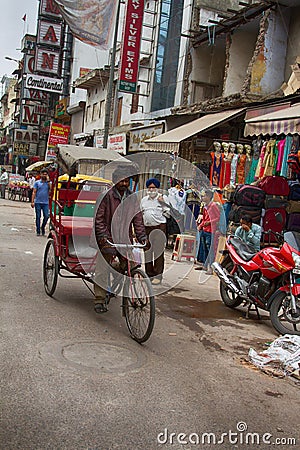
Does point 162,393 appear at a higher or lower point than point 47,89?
lower

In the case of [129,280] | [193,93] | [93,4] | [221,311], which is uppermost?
[93,4]

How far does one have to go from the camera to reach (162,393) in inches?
173

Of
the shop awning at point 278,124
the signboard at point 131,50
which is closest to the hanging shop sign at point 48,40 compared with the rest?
the signboard at point 131,50

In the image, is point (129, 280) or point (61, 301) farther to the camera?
point (61, 301)

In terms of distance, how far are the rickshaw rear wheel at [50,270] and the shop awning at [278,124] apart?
4706mm

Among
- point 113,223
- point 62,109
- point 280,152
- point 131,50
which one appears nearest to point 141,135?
point 131,50

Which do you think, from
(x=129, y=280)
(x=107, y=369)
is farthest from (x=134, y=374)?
(x=129, y=280)

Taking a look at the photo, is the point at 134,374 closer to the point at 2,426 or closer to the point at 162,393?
the point at 162,393

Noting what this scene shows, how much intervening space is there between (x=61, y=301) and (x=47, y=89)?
99.1ft

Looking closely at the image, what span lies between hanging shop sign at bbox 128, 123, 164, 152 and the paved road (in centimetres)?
1242

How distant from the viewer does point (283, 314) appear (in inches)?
264

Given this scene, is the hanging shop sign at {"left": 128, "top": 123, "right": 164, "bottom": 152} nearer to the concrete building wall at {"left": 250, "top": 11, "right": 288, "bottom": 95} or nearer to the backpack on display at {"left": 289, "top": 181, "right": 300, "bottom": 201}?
the concrete building wall at {"left": 250, "top": 11, "right": 288, "bottom": 95}

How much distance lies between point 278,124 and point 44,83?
28009 mm

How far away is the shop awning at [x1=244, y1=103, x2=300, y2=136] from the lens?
9.10 m
